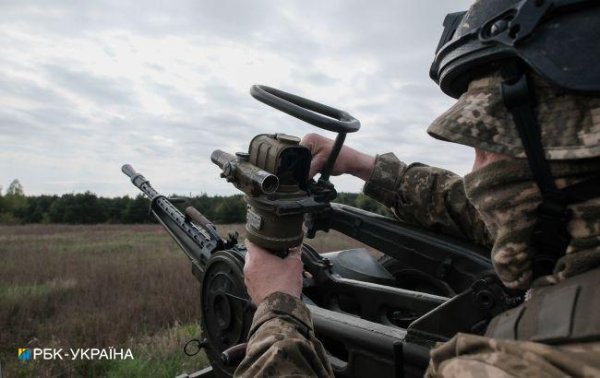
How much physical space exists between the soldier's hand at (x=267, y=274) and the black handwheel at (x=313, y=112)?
1.73ft

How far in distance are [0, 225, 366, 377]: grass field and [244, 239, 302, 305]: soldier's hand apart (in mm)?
3431

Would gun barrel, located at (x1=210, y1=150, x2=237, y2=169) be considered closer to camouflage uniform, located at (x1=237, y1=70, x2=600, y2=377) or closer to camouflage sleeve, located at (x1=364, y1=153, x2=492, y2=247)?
camouflage uniform, located at (x1=237, y1=70, x2=600, y2=377)

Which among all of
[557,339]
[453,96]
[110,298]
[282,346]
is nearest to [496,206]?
[557,339]

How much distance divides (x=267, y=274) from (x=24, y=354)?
4706 mm

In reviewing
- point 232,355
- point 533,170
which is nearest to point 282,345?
point 232,355

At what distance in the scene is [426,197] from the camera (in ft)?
10.9

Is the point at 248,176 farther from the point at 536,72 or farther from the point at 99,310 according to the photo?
the point at 99,310

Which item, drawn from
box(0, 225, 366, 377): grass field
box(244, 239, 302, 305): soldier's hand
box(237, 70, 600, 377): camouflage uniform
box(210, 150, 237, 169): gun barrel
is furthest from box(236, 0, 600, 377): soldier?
box(0, 225, 366, 377): grass field

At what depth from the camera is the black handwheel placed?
7.36 ft

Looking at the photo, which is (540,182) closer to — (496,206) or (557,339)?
(496,206)

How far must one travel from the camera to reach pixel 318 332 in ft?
9.52

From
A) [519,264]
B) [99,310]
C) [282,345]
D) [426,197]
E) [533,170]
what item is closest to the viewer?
[533,170]

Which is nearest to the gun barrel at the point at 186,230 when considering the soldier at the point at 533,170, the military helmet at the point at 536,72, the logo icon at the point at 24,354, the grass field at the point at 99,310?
the grass field at the point at 99,310

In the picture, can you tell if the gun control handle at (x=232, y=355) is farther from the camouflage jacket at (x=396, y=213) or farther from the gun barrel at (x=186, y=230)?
the gun barrel at (x=186, y=230)
